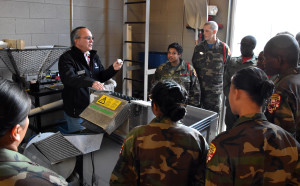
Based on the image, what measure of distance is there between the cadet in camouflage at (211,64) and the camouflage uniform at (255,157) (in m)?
2.05

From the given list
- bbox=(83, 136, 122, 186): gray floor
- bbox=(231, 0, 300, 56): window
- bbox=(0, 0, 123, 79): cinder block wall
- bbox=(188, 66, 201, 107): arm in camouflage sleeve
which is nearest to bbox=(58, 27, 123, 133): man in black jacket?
bbox=(83, 136, 122, 186): gray floor

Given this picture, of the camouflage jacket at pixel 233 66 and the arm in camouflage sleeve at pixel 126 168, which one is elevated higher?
the camouflage jacket at pixel 233 66

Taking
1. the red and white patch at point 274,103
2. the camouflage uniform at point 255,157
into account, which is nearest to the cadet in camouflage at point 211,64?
the red and white patch at point 274,103

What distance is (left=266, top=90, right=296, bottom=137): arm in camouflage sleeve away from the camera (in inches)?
48.1

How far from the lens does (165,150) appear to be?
3.29ft

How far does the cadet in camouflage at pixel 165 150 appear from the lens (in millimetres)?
1006

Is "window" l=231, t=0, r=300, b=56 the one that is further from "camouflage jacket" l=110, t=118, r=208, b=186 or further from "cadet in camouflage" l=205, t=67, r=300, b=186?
"camouflage jacket" l=110, t=118, r=208, b=186

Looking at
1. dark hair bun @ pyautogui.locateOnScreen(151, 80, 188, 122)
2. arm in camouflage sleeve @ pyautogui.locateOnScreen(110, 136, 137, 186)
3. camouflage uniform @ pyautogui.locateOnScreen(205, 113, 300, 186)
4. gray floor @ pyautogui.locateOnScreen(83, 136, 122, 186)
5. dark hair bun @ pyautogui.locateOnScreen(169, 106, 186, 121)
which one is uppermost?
dark hair bun @ pyautogui.locateOnScreen(151, 80, 188, 122)

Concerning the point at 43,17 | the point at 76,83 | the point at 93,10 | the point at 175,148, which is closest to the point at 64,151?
the point at 175,148

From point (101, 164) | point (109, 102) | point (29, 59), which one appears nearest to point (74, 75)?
point (29, 59)

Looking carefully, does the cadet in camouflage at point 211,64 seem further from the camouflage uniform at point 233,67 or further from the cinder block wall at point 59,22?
the cinder block wall at point 59,22

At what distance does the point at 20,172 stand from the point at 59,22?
300cm

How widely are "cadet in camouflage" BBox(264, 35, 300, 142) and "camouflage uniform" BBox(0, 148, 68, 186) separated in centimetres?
104

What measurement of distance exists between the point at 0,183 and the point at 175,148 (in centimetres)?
60
